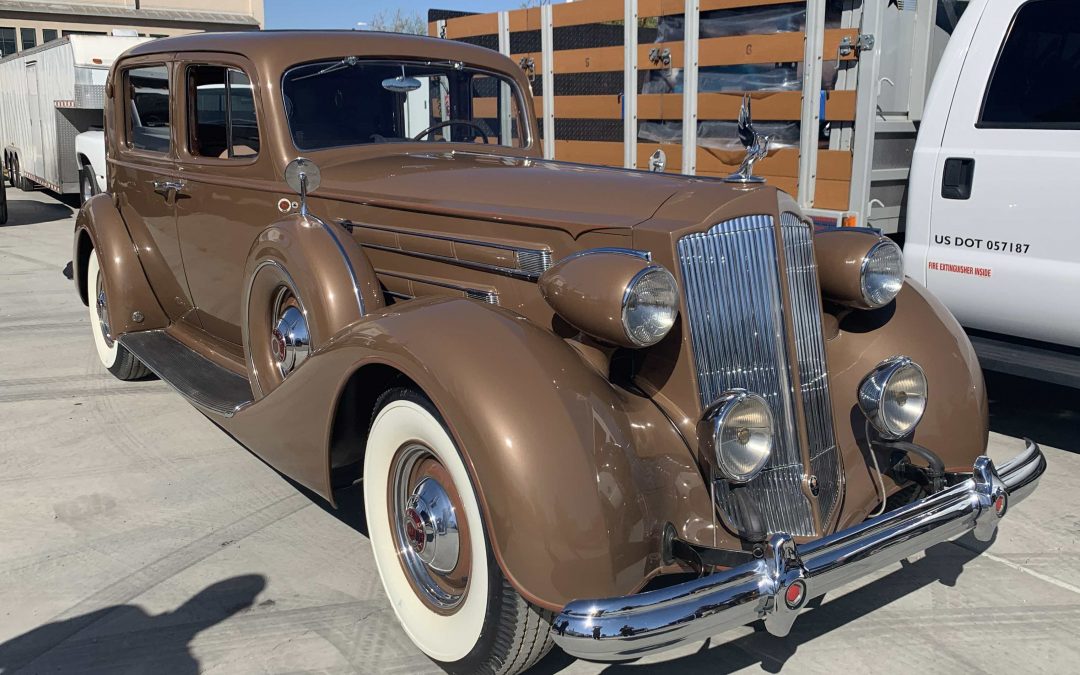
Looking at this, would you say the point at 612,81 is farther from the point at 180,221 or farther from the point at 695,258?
the point at 695,258

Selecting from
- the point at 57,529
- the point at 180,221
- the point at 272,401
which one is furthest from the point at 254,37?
the point at 57,529

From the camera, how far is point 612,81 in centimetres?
605

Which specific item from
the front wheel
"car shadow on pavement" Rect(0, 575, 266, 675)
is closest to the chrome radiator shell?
the front wheel

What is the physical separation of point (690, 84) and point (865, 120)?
1262mm

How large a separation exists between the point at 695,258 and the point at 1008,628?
5.10 feet

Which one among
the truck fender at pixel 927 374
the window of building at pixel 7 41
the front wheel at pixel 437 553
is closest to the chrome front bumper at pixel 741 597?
the front wheel at pixel 437 553

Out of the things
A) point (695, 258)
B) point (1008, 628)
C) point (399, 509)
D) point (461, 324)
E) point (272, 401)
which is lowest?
point (1008, 628)

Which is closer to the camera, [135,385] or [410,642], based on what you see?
[410,642]

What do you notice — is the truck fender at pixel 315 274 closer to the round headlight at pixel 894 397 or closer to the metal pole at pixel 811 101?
the round headlight at pixel 894 397

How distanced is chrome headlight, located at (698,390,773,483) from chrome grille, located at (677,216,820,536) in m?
0.14

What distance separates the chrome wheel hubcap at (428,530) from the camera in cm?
245

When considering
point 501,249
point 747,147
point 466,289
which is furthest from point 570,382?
point 747,147

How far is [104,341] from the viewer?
5.27 m

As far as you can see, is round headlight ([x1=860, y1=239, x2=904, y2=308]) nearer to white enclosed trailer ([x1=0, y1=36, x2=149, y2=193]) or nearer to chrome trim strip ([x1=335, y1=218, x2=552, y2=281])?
chrome trim strip ([x1=335, y1=218, x2=552, y2=281])
